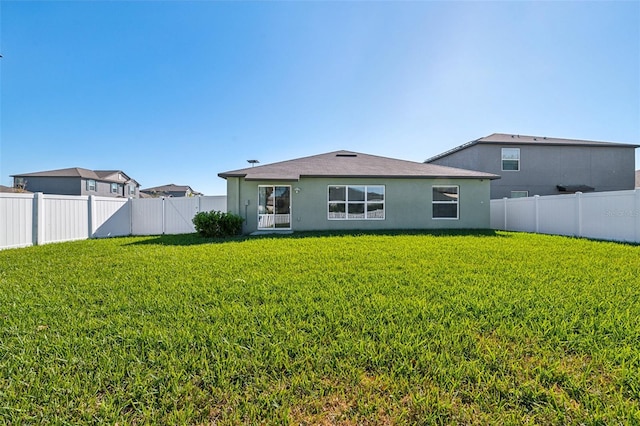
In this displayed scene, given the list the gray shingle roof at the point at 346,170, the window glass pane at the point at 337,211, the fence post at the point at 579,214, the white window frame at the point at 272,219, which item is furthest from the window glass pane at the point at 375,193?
the fence post at the point at 579,214

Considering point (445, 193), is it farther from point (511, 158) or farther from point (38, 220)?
point (38, 220)

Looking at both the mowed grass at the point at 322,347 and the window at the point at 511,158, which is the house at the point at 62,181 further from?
the window at the point at 511,158

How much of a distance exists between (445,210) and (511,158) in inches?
413

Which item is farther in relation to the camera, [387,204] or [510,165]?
[510,165]

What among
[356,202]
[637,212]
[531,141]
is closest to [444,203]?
[356,202]

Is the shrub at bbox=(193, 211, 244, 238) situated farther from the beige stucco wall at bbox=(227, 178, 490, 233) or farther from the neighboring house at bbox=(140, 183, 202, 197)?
the neighboring house at bbox=(140, 183, 202, 197)

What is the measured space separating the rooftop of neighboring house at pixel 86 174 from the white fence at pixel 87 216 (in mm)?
30241

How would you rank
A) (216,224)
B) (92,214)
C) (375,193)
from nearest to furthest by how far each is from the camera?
(216,224) < (92,214) < (375,193)

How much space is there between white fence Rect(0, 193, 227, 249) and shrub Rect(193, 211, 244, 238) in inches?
116

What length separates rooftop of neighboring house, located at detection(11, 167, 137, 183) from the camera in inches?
1380

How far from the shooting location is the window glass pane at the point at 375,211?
43.1 feet

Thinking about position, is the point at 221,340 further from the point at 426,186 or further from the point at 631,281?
the point at 426,186

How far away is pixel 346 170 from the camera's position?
13.2 m

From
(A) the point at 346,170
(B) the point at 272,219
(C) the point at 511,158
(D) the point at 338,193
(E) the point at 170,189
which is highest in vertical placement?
(E) the point at 170,189
